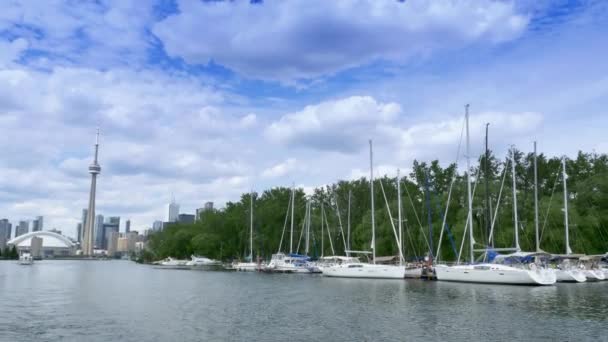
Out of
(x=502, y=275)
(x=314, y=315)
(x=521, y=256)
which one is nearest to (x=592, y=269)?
(x=521, y=256)

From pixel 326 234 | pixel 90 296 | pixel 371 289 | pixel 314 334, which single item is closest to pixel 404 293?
pixel 371 289

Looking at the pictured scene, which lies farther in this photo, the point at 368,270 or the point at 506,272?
the point at 368,270

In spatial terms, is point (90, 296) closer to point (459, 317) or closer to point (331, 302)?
point (331, 302)

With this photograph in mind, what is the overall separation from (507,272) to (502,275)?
66 cm

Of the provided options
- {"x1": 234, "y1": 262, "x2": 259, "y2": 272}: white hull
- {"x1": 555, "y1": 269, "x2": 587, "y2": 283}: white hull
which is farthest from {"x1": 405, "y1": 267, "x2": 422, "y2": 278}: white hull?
{"x1": 234, "y1": 262, "x2": 259, "y2": 272}: white hull

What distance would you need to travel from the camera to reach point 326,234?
4717 inches

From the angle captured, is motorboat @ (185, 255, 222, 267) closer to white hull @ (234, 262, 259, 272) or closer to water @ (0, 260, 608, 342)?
white hull @ (234, 262, 259, 272)

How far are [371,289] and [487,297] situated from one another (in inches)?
536

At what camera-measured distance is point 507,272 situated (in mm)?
58375

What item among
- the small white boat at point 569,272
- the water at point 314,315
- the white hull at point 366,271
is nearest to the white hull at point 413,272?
the white hull at point 366,271

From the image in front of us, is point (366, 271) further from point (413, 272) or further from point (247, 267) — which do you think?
point (247, 267)

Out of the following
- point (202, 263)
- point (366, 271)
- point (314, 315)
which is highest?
point (366, 271)

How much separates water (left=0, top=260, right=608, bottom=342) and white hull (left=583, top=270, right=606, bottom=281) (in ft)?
43.7

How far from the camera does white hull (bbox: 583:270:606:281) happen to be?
219ft
